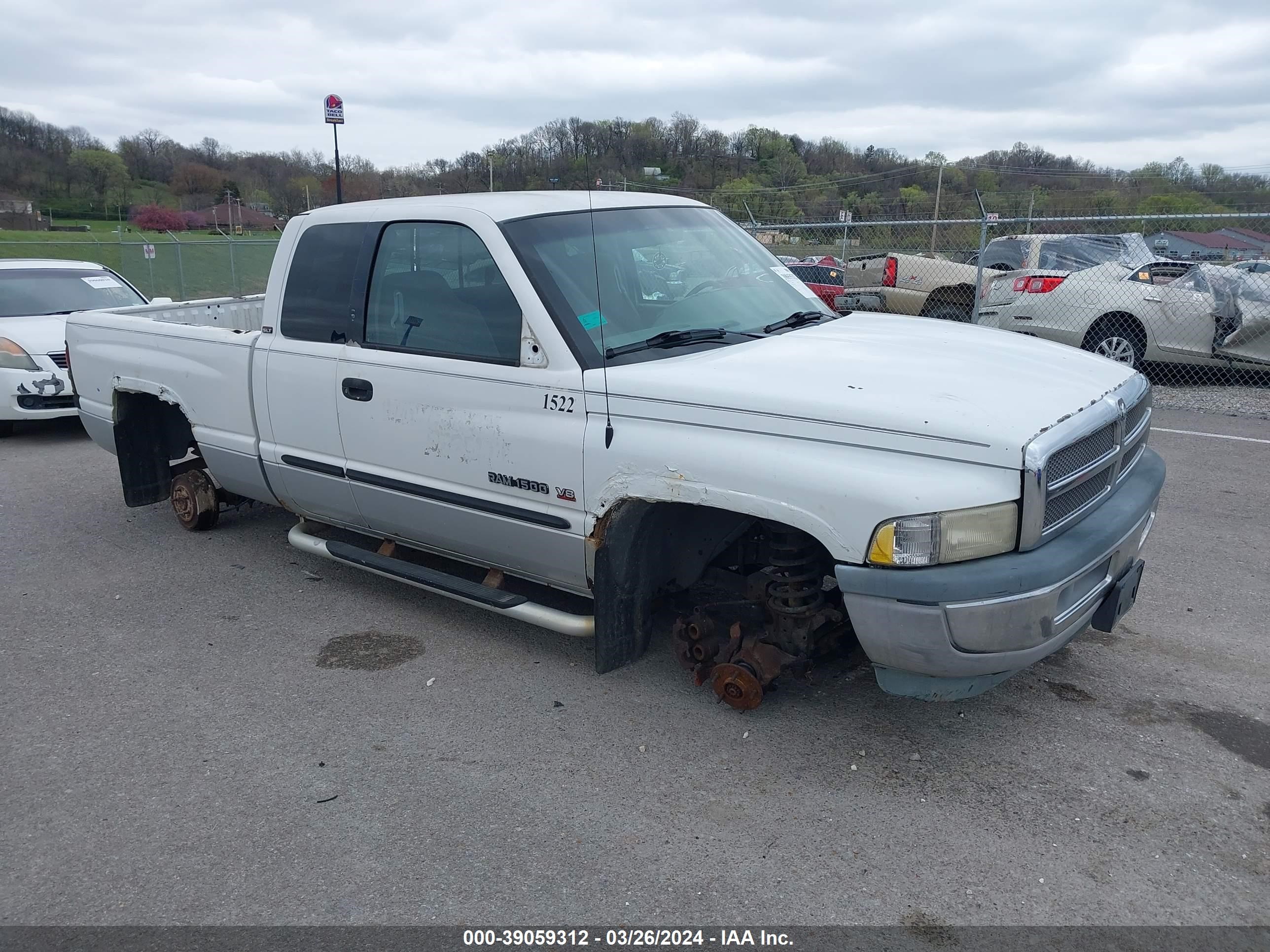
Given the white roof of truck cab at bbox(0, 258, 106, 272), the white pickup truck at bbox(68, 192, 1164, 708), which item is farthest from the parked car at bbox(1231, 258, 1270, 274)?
the white roof of truck cab at bbox(0, 258, 106, 272)

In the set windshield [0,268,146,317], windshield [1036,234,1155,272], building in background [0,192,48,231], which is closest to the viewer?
windshield [0,268,146,317]

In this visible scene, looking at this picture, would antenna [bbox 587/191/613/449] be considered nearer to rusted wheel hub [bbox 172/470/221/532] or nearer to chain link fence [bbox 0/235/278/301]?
rusted wheel hub [bbox 172/470/221/532]

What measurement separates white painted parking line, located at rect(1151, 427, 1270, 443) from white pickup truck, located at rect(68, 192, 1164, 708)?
207 inches

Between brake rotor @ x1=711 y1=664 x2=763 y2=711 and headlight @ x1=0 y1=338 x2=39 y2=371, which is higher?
headlight @ x1=0 y1=338 x2=39 y2=371

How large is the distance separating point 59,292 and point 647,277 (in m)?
8.24

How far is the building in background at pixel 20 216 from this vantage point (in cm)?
3120

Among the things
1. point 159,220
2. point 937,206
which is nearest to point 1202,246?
point 937,206

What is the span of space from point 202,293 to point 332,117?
1601 cm

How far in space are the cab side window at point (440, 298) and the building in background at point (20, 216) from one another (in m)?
31.6

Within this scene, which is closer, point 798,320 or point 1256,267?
point 798,320

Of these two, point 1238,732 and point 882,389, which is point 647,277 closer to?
point 882,389

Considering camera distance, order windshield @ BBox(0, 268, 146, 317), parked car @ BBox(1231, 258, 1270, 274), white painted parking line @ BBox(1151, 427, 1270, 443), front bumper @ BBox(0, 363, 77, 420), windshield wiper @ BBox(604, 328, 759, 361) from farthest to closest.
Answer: parked car @ BBox(1231, 258, 1270, 274) → windshield @ BBox(0, 268, 146, 317) → front bumper @ BBox(0, 363, 77, 420) → white painted parking line @ BBox(1151, 427, 1270, 443) → windshield wiper @ BBox(604, 328, 759, 361)

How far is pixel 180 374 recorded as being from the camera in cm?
548

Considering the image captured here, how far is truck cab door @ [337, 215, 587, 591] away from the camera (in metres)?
3.89
